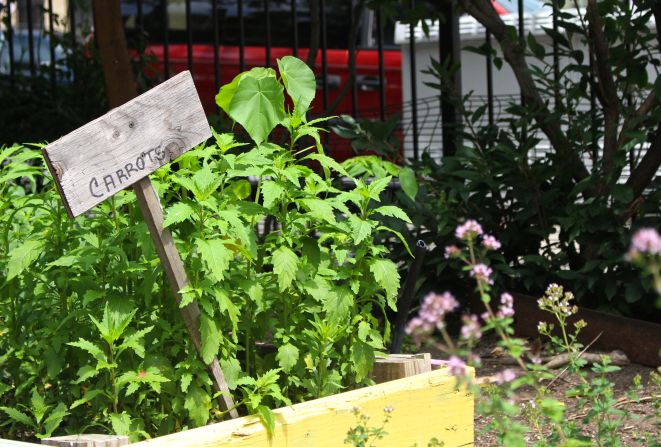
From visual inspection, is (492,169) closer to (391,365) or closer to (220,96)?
(391,365)

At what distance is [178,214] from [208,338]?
0.96 feet

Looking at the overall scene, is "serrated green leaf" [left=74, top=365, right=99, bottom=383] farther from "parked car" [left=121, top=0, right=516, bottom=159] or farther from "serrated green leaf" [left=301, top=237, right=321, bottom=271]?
"parked car" [left=121, top=0, right=516, bottom=159]

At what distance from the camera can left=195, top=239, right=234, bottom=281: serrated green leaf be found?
237 cm

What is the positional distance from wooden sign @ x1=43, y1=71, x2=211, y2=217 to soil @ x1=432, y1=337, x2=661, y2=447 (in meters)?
1.12

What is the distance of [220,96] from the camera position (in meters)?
2.75

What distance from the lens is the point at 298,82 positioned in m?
2.77

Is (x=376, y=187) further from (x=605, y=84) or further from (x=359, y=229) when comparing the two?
(x=605, y=84)

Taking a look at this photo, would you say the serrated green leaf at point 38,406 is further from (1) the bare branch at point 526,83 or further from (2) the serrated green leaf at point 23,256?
(1) the bare branch at point 526,83

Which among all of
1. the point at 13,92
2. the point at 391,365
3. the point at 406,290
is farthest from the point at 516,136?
the point at 13,92

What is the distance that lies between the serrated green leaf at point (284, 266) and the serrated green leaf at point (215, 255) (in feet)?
0.44

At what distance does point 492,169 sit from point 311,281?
2.10 m

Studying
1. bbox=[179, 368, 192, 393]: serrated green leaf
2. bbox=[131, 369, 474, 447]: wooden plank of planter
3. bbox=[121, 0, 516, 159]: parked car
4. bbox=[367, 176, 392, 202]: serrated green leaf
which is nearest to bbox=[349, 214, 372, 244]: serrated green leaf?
bbox=[367, 176, 392, 202]: serrated green leaf

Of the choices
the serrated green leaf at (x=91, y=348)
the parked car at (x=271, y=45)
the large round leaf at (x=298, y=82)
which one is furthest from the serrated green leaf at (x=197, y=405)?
the parked car at (x=271, y=45)

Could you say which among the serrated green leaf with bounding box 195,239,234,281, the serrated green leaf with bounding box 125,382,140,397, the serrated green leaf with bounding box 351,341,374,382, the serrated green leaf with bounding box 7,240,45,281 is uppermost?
the serrated green leaf with bounding box 195,239,234,281
